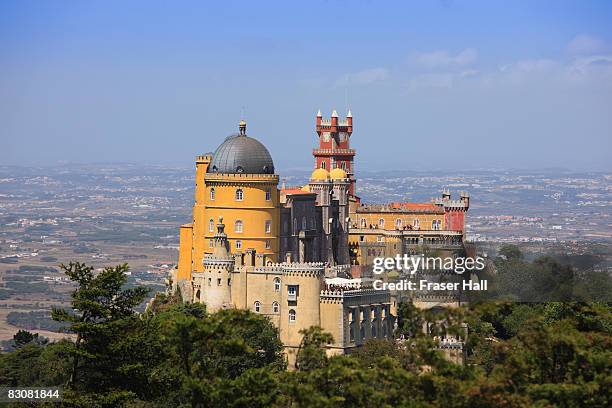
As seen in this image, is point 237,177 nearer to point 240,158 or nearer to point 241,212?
point 240,158

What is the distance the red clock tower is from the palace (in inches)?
507

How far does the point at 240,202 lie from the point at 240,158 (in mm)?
3366

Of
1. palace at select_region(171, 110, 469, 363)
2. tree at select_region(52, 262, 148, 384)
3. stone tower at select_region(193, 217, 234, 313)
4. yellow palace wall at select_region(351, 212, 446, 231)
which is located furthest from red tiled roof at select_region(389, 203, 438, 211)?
tree at select_region(52, 262, 148, 384)

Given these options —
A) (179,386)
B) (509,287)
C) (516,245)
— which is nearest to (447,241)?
(509,287)

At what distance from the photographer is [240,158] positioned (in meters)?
112

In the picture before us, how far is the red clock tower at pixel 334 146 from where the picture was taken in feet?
477

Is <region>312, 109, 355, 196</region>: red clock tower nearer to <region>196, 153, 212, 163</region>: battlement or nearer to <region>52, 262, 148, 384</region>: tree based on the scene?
<region>196, 153, 212, 163</region>: battlement

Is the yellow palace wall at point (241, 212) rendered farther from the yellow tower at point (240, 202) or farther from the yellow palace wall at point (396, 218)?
the yellow palace wall at point (396, 218)

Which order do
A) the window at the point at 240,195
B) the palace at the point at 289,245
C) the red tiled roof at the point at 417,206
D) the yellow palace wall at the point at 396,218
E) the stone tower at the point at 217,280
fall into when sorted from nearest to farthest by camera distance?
the palace at the point at 289,245, the stone tower at the point at 217,280, the window at the point at 240,195, the yellow palace wall at the point at 396,218, the red tiled roof at the point at 417,206

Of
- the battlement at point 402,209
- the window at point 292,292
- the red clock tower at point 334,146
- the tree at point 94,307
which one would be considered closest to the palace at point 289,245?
the window at point 292,292

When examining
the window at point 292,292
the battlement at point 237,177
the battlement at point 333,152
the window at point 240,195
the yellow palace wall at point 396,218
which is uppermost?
the battlement at point 333,152

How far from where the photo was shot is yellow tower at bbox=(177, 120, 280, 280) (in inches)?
4385

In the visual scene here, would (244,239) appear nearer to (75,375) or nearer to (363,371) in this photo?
(75,375)

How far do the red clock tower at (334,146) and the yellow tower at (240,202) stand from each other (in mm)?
32257
